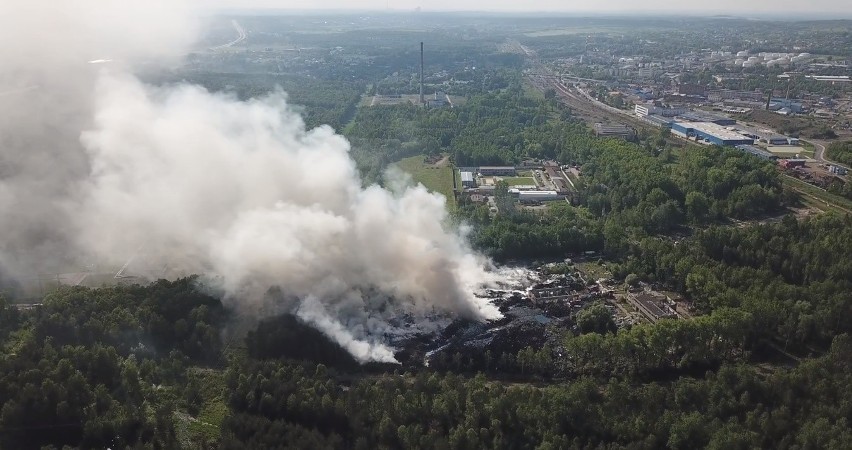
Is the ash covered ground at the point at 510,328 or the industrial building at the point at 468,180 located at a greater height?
the industrial building at the point at 468,180

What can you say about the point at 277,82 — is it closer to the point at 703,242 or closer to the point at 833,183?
the point at 703,242

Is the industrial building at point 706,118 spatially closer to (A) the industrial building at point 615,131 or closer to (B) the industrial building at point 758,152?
(A) the industrial building at point 615,131

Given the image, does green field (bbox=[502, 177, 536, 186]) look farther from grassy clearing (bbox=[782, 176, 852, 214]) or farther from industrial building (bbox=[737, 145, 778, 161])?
industrial building (bbox=[737, 145, 778, 161])

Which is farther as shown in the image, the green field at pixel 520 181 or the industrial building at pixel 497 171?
the industrial building at pixel 497 171

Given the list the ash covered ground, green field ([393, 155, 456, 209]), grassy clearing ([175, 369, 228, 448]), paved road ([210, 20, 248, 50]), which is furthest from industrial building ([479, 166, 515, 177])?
grassy clearing ([175, 369, 228, 448])

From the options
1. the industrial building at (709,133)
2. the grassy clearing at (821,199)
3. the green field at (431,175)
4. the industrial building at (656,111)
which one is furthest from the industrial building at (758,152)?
the green field at (431,175)

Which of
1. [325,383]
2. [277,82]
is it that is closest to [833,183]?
[325,383]
